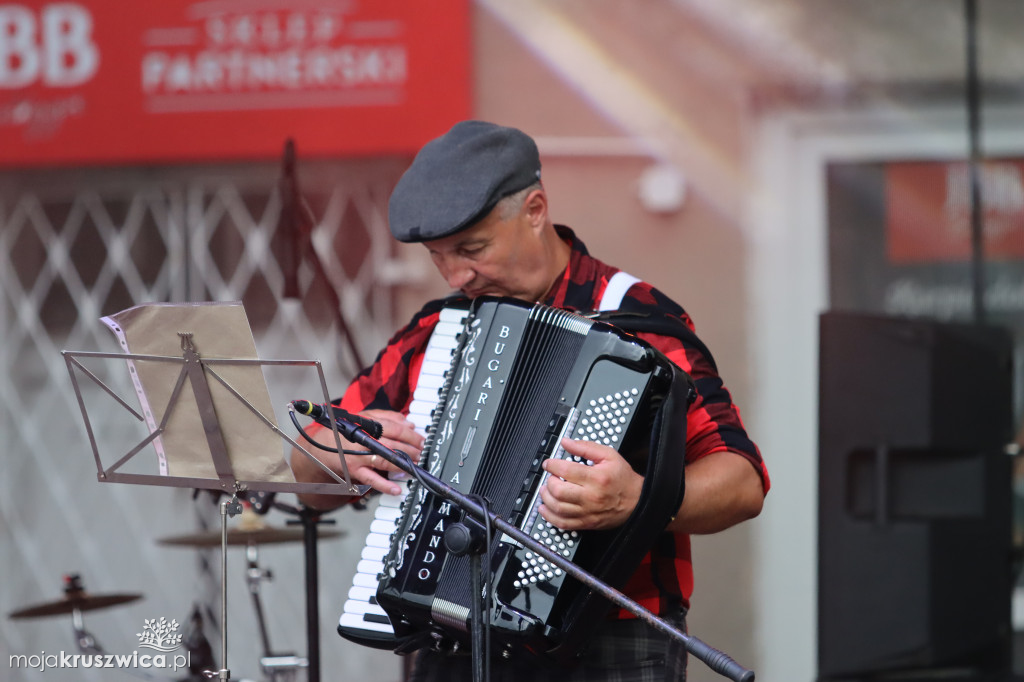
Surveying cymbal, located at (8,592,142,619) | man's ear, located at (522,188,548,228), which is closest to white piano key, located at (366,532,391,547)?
man's ear, located at (522,188,548,228)

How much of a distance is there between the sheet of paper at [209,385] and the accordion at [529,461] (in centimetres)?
29

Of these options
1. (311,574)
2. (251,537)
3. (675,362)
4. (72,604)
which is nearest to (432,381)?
(675,362)

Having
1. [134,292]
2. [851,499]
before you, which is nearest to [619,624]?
[851,499]

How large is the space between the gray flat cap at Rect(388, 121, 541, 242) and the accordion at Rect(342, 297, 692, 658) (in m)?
0.19

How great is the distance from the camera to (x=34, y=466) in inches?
175

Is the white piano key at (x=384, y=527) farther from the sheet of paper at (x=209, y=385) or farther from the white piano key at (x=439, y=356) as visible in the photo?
the white piano key at (x=439, y=356)

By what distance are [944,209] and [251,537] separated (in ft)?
10.1

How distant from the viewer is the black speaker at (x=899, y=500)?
3139mm

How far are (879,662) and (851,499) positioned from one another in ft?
1.62

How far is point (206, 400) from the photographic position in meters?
1.90

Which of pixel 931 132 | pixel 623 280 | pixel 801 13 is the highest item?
pixel 801 13

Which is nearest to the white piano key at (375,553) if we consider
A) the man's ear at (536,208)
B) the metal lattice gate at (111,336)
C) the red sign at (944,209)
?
the man's ear at (536,208)

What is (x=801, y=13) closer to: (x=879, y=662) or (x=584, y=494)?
(x=879, y=662)

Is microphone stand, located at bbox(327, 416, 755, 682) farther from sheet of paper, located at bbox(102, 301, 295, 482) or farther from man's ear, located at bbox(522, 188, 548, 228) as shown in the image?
man's ear, located at bbox(522, 188, 548, 228)
